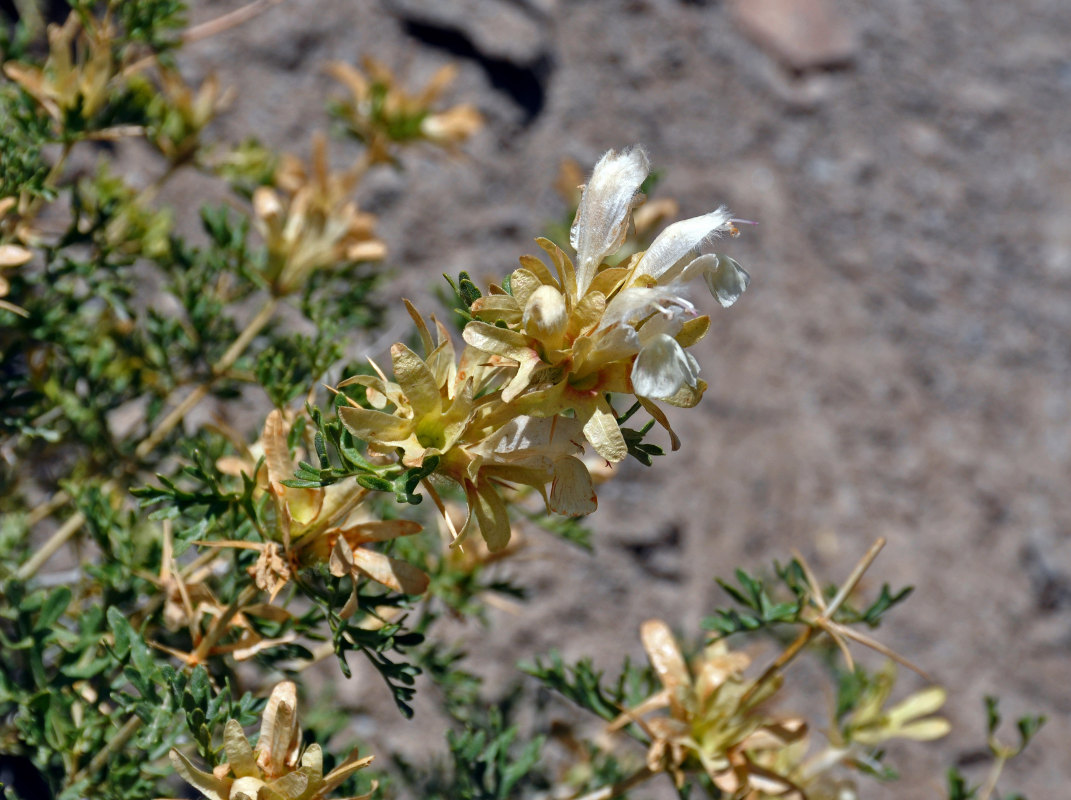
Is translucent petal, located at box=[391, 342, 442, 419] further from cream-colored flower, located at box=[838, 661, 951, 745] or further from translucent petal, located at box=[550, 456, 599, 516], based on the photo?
cream-colored flower, located at box=[838, 661, 951, 745]

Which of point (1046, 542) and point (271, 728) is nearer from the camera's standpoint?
point (271, 728)

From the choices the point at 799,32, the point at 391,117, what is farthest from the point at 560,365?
the point at 799,32

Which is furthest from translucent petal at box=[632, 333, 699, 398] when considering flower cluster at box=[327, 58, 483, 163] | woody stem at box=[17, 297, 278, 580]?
flower cluster at box=[327, 58, 483, 163]

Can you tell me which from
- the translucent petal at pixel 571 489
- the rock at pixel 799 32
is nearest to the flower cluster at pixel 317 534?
the translucent petal at pixel 571 489

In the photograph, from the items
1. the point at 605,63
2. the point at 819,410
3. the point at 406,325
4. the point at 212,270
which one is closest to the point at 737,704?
the point at 212,270

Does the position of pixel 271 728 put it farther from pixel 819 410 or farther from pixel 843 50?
pixel 843 50

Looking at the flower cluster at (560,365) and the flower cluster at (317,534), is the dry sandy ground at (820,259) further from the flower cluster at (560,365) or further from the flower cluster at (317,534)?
the flower cluster at (560,365)
